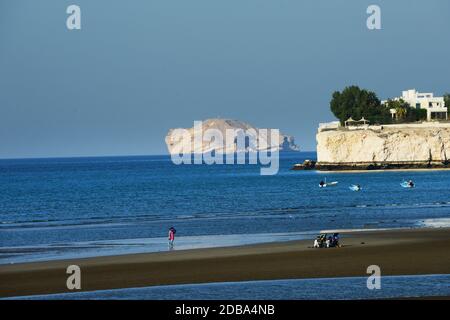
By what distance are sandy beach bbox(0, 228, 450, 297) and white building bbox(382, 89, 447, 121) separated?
417ft

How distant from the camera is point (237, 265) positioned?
27.4 meters

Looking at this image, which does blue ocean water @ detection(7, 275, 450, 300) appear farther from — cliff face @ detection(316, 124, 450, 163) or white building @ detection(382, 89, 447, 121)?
white building @ detection(382, 89, 447, 121)

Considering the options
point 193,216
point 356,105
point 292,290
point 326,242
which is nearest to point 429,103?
point 356,105

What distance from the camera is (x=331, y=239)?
31531 millimetres

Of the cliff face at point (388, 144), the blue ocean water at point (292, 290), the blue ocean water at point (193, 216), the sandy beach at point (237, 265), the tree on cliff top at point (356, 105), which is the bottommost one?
the blue ocean water at point (193, 216)

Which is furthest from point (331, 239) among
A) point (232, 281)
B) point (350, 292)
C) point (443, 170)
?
point (443, 170)

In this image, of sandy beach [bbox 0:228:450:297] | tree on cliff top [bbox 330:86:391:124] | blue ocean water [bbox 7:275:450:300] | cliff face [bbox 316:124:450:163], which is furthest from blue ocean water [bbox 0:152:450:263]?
tree on cliff top [bbox 330:86:391:124]

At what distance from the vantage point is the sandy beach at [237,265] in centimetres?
2459

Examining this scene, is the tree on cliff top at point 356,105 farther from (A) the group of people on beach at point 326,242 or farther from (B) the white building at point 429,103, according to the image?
(A) the group of people on beach at point 326,242

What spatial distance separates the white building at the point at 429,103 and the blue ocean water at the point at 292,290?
13482cm

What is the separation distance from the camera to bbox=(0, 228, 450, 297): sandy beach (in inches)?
968

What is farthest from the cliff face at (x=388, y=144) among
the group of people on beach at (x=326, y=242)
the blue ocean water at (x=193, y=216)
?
the group of people on beach at (x=326, y=242)
